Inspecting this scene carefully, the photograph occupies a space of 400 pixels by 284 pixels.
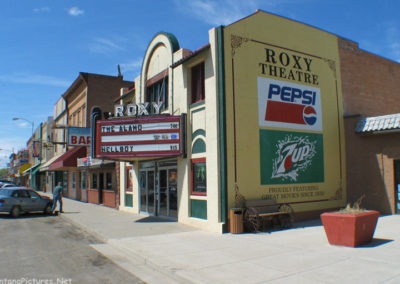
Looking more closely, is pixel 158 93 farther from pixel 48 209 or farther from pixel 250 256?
pixel 250 256

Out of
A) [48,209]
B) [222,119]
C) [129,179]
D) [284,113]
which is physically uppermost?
[284,113]

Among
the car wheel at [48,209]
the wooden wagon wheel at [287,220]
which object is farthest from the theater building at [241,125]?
the car wheel at [48,209]

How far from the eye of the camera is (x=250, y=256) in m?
8.75

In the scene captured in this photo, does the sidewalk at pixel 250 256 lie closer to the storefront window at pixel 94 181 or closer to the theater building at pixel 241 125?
the theater building at pixel 241 125

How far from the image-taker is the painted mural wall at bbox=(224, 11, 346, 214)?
1324 centimetres

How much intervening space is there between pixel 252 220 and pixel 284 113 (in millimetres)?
4639

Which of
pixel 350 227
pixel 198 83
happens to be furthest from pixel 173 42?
pixel 350 227

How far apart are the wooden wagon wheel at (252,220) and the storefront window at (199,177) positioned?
1.84m

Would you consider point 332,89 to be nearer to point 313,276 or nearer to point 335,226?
point 335,226

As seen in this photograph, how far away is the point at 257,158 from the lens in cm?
1354

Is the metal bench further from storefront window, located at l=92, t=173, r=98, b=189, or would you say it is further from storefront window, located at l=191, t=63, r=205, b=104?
storefront window, located at l=92, t=173, r=98, b=189

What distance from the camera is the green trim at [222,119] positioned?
12.5 m

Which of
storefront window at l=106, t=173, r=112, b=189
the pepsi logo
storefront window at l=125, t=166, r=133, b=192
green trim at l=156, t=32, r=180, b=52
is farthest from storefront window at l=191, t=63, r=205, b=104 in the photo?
storefront window at l=106, t=173, r=112, b=189

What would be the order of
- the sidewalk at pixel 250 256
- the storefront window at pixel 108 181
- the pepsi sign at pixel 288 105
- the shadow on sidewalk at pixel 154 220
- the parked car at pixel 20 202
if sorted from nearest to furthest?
the sidewalk at pixel 250 256 → the pepsi sign at pixel 288 105 → the shadow on sidewalk at pixel 154 220 → the parked car at pixel 20 202 → the storefront window at pixel 108 181
